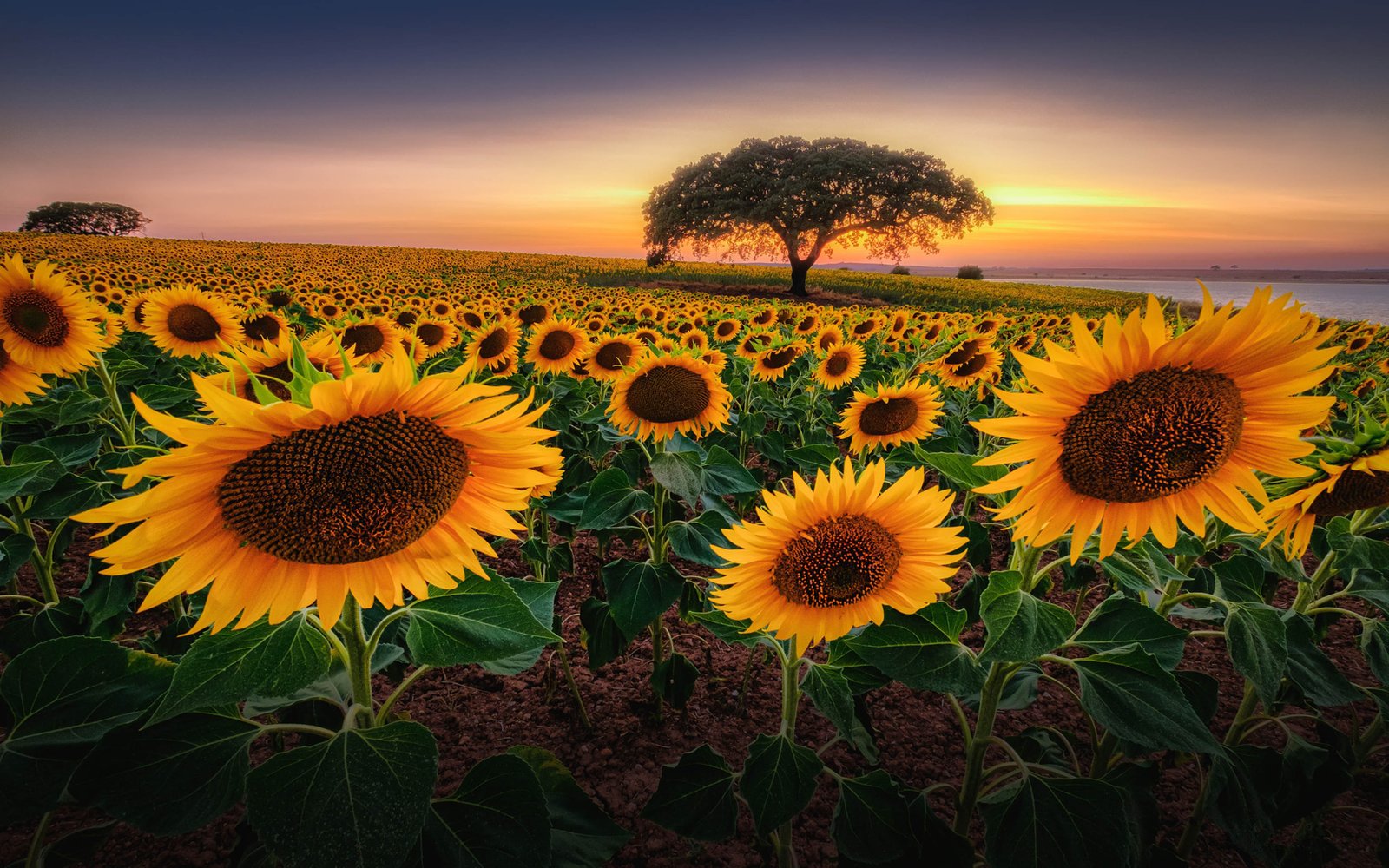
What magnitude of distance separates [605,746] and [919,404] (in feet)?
8.97

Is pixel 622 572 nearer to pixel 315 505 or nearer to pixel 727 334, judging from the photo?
pixel 315 505

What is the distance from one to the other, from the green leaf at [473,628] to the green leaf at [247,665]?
186 millimetres

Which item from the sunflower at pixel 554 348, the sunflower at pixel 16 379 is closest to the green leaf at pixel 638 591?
the sunflower at pixel 554 348

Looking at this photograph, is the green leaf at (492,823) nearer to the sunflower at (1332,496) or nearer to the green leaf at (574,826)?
the green leaf at (574,826)

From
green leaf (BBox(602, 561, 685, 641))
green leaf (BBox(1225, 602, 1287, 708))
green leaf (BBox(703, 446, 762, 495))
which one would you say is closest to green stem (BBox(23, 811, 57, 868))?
green leaf (BBox(602, 561, 685, 641))

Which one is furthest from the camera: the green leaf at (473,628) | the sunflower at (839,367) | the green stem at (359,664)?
the sunflower at (839,367)

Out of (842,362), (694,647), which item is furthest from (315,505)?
(842,362)

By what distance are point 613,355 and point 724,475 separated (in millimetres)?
2130

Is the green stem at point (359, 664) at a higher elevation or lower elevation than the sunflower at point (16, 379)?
lower

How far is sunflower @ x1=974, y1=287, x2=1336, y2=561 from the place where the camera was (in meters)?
1.32

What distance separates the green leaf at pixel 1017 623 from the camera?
1454 mm

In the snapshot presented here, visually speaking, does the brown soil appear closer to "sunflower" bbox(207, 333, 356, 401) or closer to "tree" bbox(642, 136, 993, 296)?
"sunflower" bbox(207, 333, 356, 401)

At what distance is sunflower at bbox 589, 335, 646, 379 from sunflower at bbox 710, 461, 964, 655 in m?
3.06

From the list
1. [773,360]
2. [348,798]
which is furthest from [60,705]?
[773,360]
